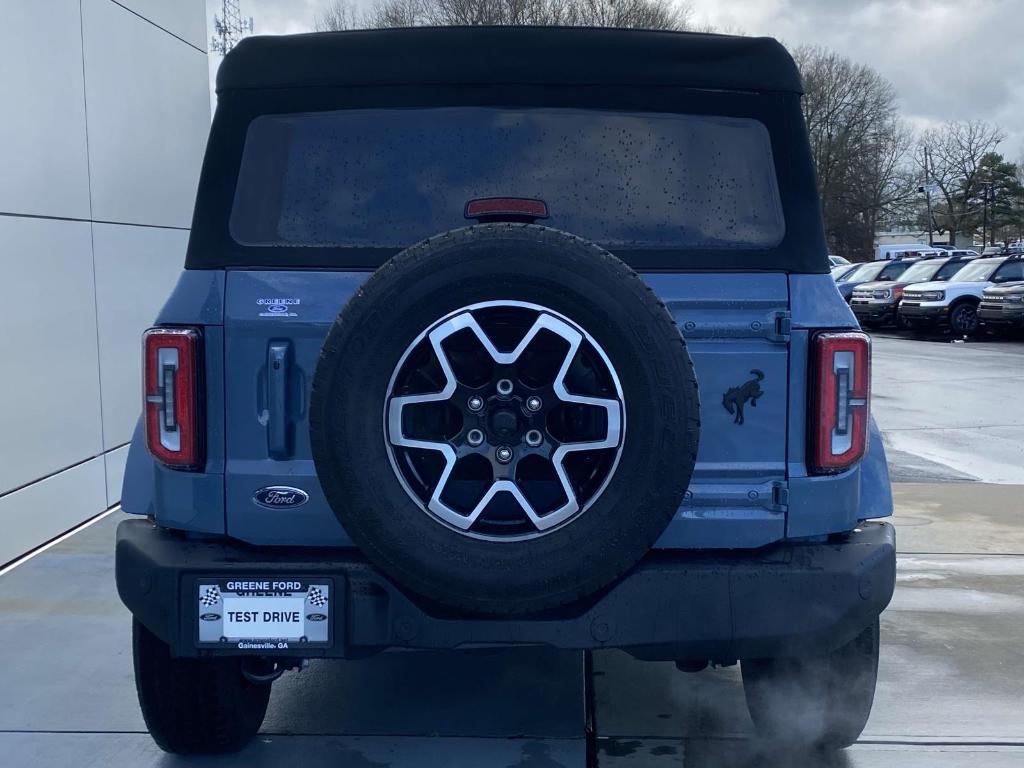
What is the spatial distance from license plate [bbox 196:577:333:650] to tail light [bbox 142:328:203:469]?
0.38 m

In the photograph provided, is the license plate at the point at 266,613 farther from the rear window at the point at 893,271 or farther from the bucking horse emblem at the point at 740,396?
the rear window at the point at 893,271

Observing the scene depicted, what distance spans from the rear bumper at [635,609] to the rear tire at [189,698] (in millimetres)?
452

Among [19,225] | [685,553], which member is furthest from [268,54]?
[19,225]

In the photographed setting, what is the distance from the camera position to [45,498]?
654 centimetres

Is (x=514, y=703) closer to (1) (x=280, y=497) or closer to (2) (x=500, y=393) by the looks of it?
(1) (x=280, y=497)

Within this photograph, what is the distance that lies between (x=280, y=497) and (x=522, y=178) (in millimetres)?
1072

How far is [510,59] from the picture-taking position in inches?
125

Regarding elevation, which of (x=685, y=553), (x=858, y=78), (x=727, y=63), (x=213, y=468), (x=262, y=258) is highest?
(x=858, y=78)

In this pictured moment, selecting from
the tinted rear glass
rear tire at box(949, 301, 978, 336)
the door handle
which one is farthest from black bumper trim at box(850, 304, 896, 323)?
the door handle

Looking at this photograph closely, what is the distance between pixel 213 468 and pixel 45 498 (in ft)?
12.8

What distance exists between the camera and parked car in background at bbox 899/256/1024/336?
23.9 metres

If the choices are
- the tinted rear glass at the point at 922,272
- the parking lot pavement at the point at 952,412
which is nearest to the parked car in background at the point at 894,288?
the tinted rear glass at the point at 922,272

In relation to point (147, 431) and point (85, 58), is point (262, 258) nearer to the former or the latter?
point (147, 431)

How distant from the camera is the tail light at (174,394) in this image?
3076mm
